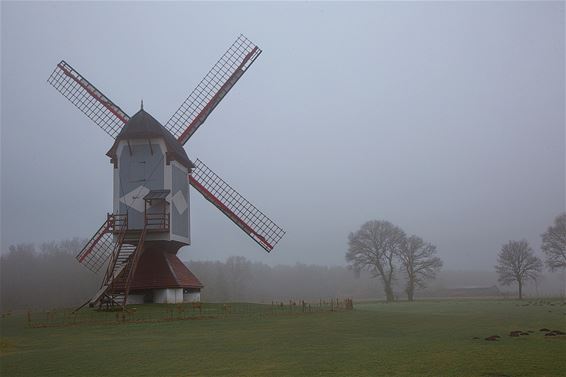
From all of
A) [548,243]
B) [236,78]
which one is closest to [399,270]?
[548,243]

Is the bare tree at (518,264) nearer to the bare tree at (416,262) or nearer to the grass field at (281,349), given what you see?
the bare tree at (416,262)

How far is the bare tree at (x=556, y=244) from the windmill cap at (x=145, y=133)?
5585 centimetres

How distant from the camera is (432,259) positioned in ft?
250

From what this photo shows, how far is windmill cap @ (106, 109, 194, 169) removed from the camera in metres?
34.6

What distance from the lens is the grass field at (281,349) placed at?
46.8 feet

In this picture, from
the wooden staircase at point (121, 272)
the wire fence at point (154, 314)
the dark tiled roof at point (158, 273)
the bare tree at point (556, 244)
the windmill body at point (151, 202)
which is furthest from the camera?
the bare tree at point (556, 244)

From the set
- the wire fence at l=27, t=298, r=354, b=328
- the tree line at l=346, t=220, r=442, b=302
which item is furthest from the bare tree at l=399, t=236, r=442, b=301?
the wire fence at l=27, t=298, r=354, b=328

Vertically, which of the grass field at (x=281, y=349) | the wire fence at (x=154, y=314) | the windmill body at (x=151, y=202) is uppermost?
the windmill body at (x=151, y=202)

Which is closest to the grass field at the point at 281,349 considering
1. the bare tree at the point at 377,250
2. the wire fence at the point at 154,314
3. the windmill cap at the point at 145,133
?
the wire fence at the point at 154,314

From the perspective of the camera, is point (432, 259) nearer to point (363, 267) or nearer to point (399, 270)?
point (399, 270)

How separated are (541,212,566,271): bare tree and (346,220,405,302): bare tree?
19.4 metres

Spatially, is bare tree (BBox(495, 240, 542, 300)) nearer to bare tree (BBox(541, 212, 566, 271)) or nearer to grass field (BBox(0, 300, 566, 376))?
bare tree (BBox(541, 212, 566, 271))

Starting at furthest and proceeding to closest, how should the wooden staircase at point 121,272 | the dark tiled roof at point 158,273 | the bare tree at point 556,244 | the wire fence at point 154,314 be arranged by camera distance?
the bare tree at point 556,244 < the dark tiled roof at point 158,273 < the wooden staircase at point 121,272 < the wire fence at point 154,314

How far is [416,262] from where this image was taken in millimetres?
76250
